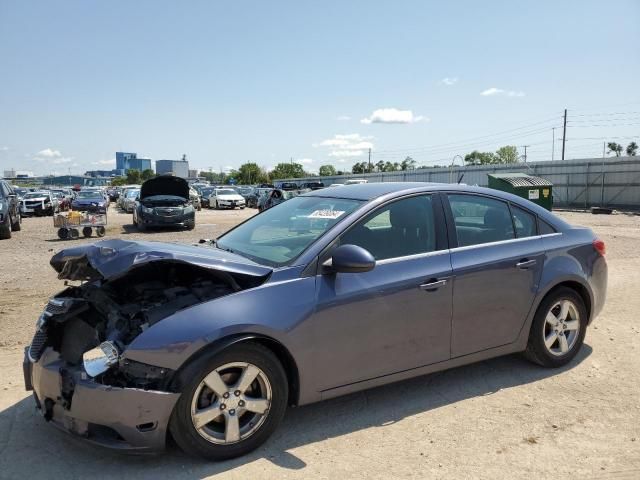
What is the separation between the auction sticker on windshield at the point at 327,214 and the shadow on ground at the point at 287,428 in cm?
139

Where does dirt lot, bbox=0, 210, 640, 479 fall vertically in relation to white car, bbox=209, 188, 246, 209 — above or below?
below

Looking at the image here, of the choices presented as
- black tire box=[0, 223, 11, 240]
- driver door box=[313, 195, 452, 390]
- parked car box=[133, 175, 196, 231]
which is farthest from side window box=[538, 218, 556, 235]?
parked car box=[133, 175, 196, 231]

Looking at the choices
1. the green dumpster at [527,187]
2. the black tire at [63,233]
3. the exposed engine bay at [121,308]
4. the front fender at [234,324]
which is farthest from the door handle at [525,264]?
the green dumpster at [527,187]

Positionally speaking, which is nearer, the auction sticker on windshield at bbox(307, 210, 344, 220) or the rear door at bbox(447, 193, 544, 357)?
the auction sticker on windshield at bbox(307, 210, 344, 220)

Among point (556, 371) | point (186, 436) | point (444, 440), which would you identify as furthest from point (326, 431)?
point (556, 371)

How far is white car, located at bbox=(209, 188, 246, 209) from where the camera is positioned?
1490 inches

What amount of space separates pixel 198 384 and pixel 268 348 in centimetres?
48

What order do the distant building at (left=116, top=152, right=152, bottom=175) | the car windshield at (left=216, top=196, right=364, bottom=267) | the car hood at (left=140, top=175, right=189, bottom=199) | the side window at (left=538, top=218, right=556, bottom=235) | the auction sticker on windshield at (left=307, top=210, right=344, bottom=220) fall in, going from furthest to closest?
the distant building at (left=116, top=152, right=152, bottom=175) < the car hood at (left=140, top=175, right=189, bottom=199) < the side window at (left=538, top=218, right=556, bottom=235) < the auction sticker on windshield at (left=307, top=210, right=344, bottom=220) < the car windshield at (left=216, top=196, right=364, bottom=267)

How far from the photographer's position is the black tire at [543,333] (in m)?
4.45

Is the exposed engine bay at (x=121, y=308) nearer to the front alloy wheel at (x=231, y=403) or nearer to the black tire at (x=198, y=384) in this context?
the black tire at (x=198, y=384)

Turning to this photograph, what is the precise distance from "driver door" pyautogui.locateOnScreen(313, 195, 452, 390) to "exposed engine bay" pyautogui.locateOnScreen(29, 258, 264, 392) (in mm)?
564

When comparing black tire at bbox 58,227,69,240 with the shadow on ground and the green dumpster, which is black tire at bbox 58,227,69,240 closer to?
the shadow on ground

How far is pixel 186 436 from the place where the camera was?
2.98 metres

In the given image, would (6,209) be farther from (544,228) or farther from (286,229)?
(544,228)
